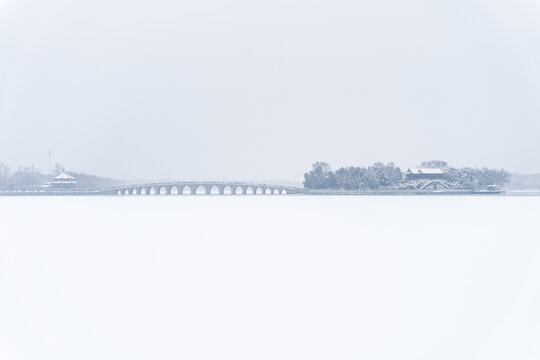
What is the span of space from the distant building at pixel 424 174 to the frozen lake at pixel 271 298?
39311mm

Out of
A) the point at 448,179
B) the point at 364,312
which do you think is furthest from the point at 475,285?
the point at 448,179

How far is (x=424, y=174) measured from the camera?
184ft

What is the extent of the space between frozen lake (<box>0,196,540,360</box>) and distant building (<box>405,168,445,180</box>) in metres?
39.3

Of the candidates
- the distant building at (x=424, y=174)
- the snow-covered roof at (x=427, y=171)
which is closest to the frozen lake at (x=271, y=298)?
the distant building at (x=424, y=174)

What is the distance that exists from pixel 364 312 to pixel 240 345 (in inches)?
71.7

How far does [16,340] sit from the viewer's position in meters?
7.58

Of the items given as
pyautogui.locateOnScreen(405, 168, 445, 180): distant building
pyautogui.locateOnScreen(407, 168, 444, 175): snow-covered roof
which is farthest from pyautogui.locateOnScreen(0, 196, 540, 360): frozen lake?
pyautogui.locateOnScreen(407, 168, 444, 175): snow-covered roof

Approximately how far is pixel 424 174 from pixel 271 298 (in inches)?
1890

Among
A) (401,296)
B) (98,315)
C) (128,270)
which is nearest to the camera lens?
(98,315)

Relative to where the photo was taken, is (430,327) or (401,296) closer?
(430,327)

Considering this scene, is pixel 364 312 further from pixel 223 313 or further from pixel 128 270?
pixel 128 270

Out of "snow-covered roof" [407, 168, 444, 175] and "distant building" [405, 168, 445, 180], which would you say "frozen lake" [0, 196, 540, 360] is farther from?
"snow-covered roof" [407, 168, 444, 175]

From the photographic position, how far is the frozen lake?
7.43 m

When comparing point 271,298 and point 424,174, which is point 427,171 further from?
point 271,298
